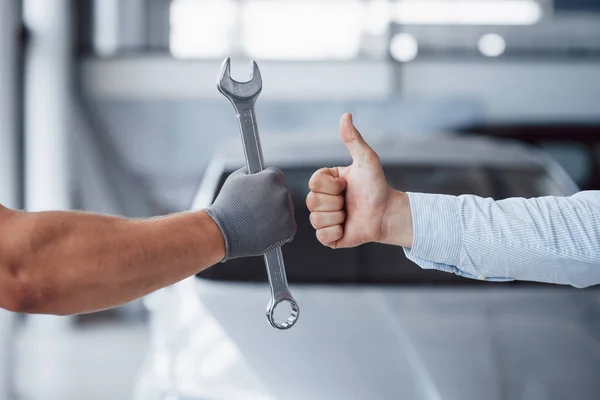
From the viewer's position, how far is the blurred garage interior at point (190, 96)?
226cm

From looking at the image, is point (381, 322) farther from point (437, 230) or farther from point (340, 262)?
point (437, 230)

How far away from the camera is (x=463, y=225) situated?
0.86m

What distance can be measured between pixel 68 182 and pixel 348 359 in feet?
6.98

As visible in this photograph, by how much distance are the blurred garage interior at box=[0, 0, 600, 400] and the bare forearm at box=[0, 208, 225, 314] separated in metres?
1.23

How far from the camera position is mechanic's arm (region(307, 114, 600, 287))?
2.79ft

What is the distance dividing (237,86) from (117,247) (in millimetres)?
200

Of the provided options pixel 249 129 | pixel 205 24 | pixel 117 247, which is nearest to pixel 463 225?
pixel 249 129

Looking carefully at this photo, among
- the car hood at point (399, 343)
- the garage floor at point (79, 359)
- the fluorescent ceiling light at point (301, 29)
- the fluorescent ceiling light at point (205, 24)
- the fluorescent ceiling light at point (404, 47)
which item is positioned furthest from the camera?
the fluorescent ceiling light at point (404, 47)

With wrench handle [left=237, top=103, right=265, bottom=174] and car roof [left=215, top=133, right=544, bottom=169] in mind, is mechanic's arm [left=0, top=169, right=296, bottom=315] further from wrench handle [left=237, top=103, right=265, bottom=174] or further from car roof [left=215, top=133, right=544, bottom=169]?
car roof [left=215, top=133, right=544, bottom=169]

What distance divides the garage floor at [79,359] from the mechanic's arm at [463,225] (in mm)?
1421

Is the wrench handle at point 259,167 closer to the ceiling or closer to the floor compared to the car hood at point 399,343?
closer to the ceiling

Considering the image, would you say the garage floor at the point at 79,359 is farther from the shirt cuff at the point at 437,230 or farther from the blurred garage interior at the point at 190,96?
the shirt cuff at the point at 437,230

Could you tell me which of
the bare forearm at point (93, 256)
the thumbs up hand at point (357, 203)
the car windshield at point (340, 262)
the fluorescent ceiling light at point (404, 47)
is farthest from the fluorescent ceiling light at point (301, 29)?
the bare forearm at point (93, 256)

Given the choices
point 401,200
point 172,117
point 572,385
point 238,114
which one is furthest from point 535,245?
point 172,117
